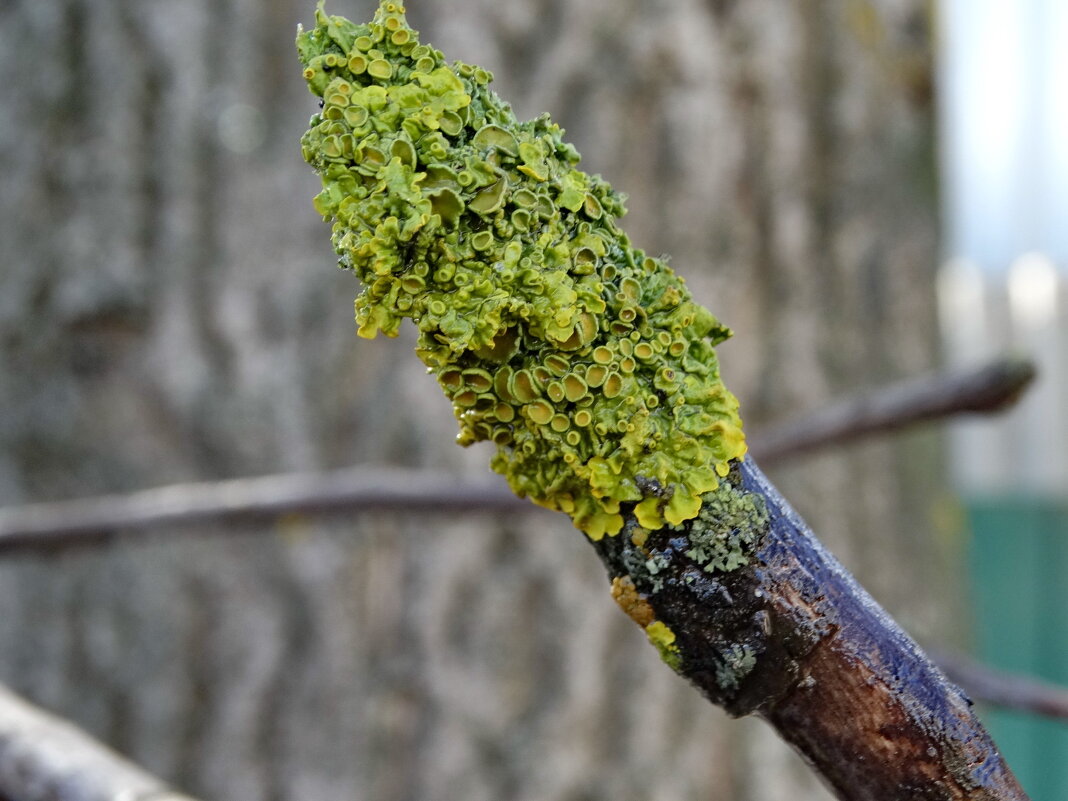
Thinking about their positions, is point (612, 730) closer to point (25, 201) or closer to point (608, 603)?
point (608, 603)

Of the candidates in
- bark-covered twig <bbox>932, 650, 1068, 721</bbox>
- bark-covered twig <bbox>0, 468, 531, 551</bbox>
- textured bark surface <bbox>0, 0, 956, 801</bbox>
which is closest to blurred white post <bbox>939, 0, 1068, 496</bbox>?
textured bark surface <bbox>0, 0, 956, 801</bbox>

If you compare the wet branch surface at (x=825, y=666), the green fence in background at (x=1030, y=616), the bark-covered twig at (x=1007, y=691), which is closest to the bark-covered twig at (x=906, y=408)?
the bark-covered twig at (x=1007, y=691)

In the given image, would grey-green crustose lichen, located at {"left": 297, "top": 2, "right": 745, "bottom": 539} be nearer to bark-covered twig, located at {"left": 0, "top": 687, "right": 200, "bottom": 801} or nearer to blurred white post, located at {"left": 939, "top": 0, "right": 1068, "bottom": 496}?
bark-covered twig, located at {"left": 0, "top": 687, "right": 200, "bottom": 801}

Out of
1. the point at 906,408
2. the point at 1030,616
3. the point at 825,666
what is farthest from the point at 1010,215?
the point at 825,666

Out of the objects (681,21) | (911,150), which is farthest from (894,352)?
(681,21)

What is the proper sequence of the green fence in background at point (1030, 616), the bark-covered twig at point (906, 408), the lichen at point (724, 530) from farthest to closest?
the green fence in background at point (1030, 616) < the bark-covered twig at point (906, 408) < the lichen at point (724, 530)

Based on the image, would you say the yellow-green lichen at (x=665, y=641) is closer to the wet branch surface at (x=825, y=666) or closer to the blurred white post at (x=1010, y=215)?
the wet branch surface at (x=825, y=666)

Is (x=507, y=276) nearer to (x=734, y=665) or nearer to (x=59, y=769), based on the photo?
(x=734, y=665)

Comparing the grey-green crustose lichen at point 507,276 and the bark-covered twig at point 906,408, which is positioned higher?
the bark-covered twig at point 906,408
